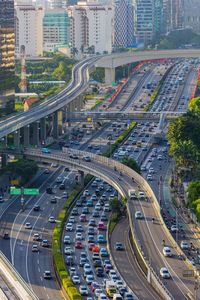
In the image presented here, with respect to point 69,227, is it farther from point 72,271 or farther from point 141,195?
point 72,271

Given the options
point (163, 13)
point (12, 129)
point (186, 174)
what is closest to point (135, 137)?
point (12, 129)

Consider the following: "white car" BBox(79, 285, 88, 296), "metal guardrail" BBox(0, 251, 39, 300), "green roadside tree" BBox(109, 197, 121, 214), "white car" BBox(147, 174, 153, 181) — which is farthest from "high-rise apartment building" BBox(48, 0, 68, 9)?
"metal guardrail" BBox(0, 251, 39, 300)

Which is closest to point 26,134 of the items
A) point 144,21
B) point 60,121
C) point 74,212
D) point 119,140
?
point 119,140

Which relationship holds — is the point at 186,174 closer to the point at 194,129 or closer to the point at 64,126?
the point at 194,129

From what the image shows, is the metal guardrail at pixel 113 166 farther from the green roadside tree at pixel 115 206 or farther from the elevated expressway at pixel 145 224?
the green roadside tree at pixel 115 206

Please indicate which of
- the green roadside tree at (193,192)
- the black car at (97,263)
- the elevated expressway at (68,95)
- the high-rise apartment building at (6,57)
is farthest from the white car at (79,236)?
the high-rise apartment building at (6,57)

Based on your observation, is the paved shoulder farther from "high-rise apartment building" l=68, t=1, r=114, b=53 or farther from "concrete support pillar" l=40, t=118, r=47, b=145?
"high-rise apartment building" l=68, t=1, r=114, b=53
